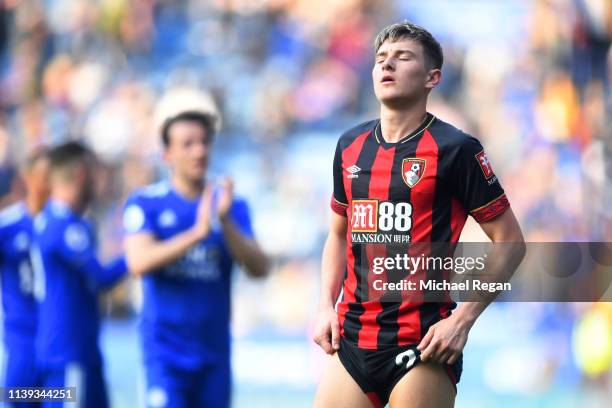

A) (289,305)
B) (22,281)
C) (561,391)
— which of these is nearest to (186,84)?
(289,305)

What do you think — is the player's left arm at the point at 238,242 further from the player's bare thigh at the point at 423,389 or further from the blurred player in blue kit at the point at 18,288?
the player's bare thigh at the point at 423,389

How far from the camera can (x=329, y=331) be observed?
412 cm

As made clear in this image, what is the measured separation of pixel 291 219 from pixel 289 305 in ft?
4.08

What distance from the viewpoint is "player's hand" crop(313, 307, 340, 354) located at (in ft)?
13.4

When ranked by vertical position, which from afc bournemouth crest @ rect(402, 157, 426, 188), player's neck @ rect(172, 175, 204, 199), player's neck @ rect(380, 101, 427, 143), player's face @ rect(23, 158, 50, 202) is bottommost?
afc bournemouth crest @ rect(402, 157, 426, 188)

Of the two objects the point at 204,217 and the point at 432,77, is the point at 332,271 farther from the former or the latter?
the point at 204,217

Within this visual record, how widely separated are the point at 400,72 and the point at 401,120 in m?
0.19

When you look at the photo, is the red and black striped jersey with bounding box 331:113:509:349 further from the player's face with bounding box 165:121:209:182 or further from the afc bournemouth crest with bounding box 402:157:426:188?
the player's face with bounding box 165:121:209:182

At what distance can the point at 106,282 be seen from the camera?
22.9 ft

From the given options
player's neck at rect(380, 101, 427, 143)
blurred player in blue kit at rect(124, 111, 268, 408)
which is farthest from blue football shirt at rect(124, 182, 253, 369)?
player's neck at rect(380, 101, 427, 143)

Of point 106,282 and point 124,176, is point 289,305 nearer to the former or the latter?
point 124,176

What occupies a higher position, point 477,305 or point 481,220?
point 481,220

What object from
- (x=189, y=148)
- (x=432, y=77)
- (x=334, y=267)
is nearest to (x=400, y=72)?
(x=432, y=77)

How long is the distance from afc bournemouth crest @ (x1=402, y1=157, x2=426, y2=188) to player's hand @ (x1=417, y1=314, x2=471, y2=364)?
0.50 metres
